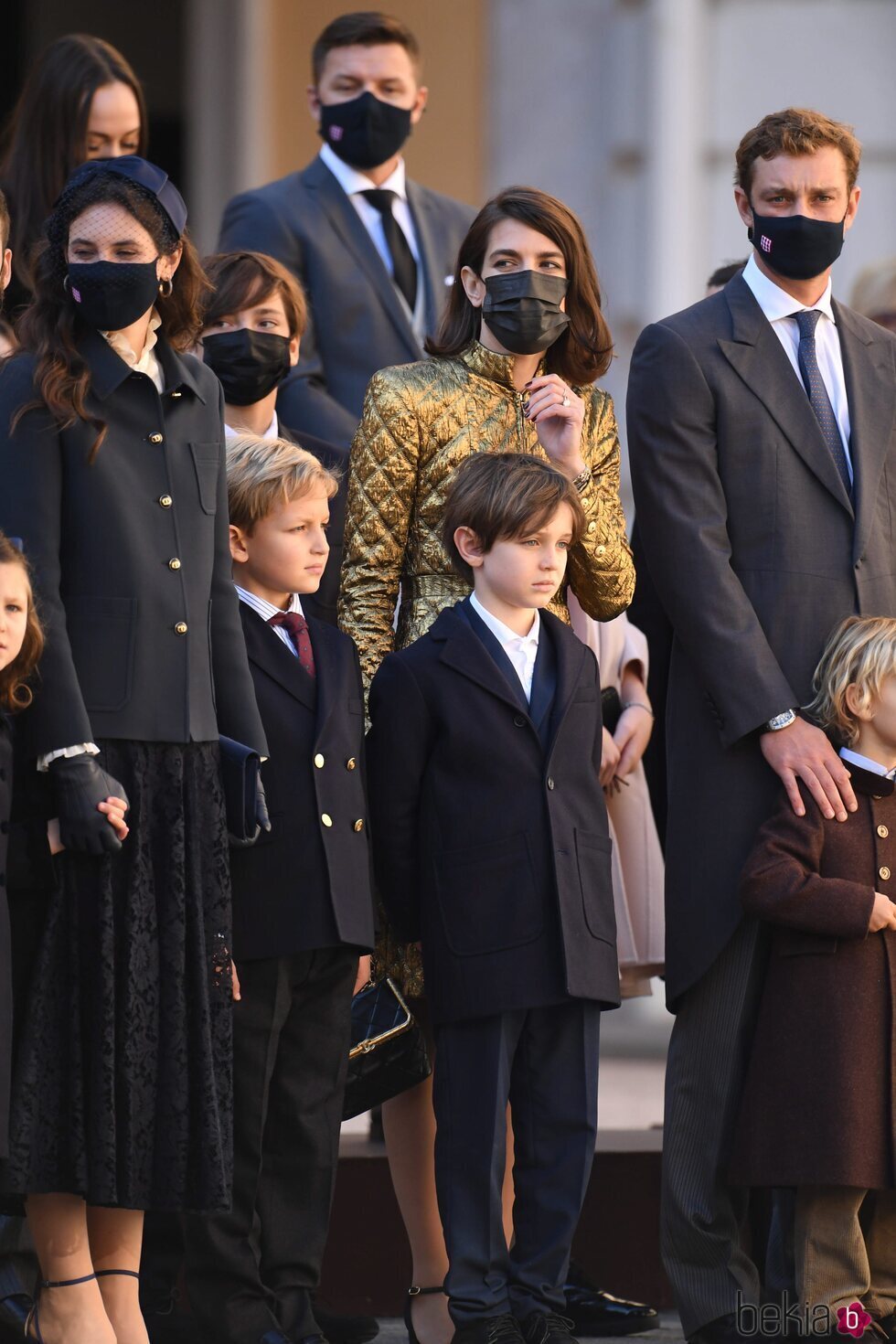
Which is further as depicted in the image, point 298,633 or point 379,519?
point 379,519

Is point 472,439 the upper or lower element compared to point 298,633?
upper

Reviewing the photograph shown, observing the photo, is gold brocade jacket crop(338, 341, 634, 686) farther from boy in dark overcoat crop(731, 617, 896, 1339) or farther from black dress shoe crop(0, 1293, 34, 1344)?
black dress shoe crop(0, 1293, 34, 1344)

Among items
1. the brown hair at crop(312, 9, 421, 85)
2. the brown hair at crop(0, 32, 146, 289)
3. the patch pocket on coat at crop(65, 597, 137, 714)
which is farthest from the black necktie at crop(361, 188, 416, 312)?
the patch pocket on coat at crop(65, 597, 137, 714)

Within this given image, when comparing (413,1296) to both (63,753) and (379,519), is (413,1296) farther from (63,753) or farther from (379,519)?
(379,519)

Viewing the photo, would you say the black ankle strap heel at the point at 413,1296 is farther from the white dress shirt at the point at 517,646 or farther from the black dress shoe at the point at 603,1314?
the white dress shirt at the point at 517,646

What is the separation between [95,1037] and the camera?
3.99 m

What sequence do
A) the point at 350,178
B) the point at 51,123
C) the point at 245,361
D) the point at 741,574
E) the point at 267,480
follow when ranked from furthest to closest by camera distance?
the point at 350,178, the point at 51,123, the point at 245,361, the point at 741,574, the point at 267,480

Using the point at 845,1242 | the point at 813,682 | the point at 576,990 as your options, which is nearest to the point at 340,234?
the point at 813,682

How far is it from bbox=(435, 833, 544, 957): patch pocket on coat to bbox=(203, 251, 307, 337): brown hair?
1.37 m

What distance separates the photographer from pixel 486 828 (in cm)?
441

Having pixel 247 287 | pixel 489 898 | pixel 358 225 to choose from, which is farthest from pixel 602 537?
pixel 358 225

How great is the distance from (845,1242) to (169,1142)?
4.36 ft

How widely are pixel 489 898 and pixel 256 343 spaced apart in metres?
1.39

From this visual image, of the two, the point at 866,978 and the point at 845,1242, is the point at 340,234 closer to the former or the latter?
the point at 866,978
